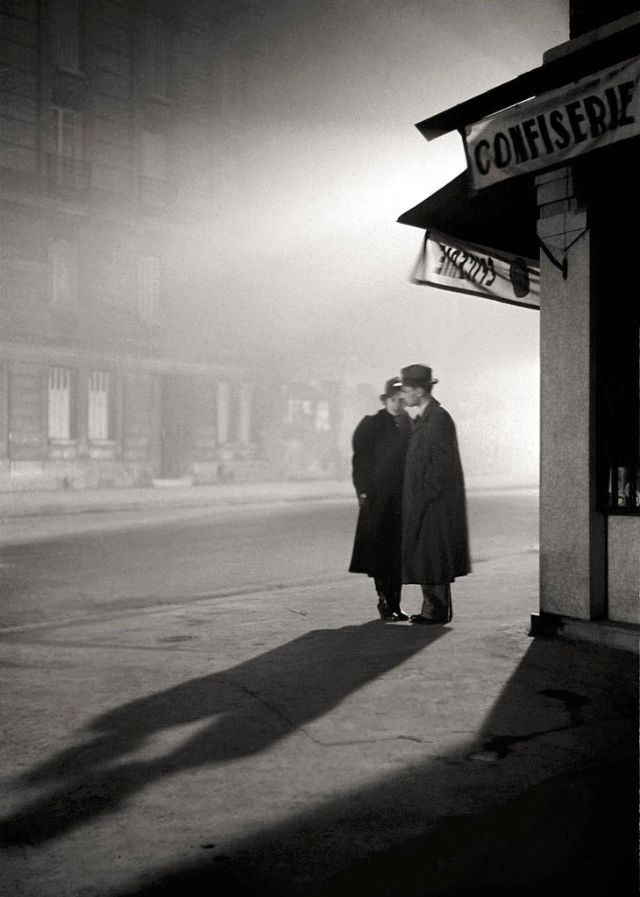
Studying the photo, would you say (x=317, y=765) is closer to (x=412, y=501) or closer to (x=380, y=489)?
(x=412, y=501)

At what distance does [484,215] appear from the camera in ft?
24.0

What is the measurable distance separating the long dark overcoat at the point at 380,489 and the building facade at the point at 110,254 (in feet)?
66.7

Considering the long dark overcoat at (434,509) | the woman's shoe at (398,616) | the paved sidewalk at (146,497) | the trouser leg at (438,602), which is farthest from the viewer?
the paved sidewalk at (146,497)

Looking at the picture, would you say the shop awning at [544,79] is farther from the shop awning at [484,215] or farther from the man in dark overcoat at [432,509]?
the man in dark overcoat at [432,509]

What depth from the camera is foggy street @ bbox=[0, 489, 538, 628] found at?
8781 millimetres

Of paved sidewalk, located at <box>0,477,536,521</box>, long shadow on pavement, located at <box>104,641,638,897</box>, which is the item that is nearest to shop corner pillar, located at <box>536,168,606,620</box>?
long shadow on pavement, located at <box>104,641,638,897</box>

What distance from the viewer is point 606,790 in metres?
3.59

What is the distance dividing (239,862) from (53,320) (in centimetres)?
2593

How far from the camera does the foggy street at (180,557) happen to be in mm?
8781

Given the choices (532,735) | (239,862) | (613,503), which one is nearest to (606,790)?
(532,735)

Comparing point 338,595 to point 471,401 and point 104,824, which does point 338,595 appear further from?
point 471,401

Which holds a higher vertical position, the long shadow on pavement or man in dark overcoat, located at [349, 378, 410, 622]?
man in dark overcoat, located at [349, 378, 410, 622]

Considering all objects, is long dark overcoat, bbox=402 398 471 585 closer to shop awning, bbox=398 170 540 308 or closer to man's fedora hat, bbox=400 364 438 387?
man's fedora hat, bbox=400 364 438 387

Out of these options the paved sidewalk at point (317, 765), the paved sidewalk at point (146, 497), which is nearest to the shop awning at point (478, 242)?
the paved sidewalk at point (317, 765)
